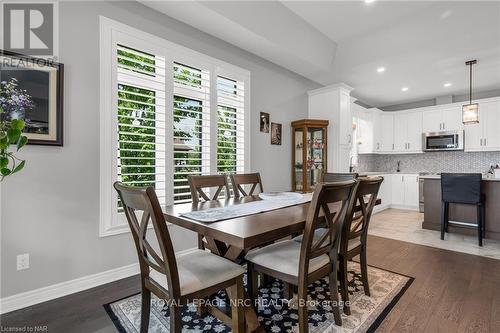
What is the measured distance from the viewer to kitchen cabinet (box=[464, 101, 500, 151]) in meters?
5.12

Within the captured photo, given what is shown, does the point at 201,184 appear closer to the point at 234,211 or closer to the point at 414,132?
the point at 234,211

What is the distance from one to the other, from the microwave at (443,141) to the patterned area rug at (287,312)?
4603mm

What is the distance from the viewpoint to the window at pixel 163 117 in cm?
239

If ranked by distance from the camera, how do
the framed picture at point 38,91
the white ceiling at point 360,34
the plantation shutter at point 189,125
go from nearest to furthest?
the framed picture at point 38,91 → the white ceiling at point 360,34 → the plantation shutter at point 189,125

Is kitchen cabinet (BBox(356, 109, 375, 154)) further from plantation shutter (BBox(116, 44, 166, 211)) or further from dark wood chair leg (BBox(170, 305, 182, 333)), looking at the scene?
dark wood chair leg (BBox(170, 305, 182, 333))

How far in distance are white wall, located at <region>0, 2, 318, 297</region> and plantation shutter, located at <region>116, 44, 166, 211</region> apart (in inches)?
9.0

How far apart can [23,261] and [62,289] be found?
386 mm

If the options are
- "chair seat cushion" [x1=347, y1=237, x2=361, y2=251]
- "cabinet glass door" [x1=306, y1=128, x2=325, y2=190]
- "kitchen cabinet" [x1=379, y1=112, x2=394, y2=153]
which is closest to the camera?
"chair seat cushion" [x1=347, y1=237, x2=361, y2=251]

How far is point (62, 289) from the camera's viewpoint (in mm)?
2121

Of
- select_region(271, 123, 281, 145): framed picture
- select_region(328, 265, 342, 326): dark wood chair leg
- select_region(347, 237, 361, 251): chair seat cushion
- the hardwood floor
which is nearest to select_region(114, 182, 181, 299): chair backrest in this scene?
the hardwood floor

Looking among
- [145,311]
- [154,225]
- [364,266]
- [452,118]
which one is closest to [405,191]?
[452,118]

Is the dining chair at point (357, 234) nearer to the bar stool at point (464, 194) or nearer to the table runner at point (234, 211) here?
the table runner at point (234, 211)

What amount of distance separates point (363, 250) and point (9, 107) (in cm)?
299

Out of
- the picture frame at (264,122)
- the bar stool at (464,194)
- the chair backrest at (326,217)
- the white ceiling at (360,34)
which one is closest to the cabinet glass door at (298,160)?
the picture frame at (264,122)
